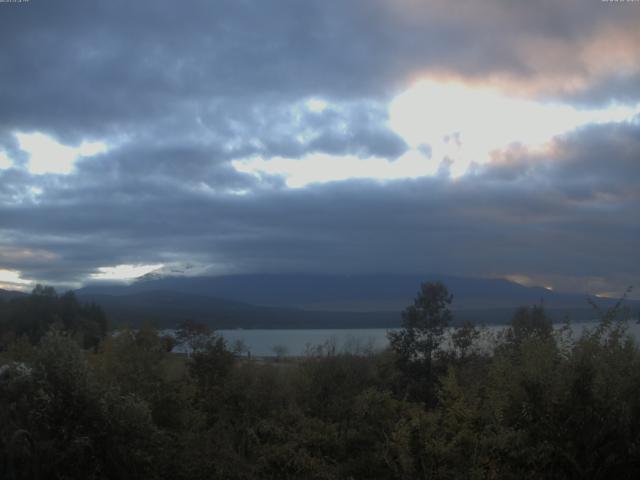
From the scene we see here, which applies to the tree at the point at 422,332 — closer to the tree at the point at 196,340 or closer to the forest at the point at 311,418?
the tree at the point at 196,340

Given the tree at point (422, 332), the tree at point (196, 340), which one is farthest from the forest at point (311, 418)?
the tree at point (422, 332)

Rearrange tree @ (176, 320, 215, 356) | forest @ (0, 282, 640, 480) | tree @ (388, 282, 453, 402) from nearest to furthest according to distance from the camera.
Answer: forest @ (0, 282, 640, 480) → tree @ (176, 320, 215, 356) → tree @ (388, 282, 453, 402)

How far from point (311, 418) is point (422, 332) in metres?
13.1

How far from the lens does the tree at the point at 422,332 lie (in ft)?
85.1

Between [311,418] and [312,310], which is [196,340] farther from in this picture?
[312,310]

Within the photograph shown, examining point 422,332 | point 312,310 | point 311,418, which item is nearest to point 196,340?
point 311,418

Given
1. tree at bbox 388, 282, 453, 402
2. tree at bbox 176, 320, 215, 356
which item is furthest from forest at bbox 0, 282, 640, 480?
tree at bbox 388, 282, 453, 402

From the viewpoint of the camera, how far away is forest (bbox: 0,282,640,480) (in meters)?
9.53

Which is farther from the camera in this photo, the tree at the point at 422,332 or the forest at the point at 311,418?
the tree at the point at 422,332

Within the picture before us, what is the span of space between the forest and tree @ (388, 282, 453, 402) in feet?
32.5

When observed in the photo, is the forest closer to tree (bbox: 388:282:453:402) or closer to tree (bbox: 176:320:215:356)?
tree (bbox: 176:320:215:356)

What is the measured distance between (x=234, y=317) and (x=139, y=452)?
74821mm

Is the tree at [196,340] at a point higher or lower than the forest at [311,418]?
higher

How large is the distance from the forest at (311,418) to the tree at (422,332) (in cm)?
992
